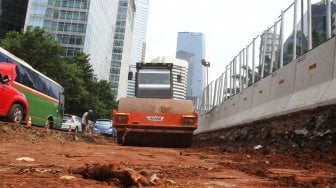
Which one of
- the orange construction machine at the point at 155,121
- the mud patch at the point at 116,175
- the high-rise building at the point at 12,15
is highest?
the high-rise building at the point at 12,15

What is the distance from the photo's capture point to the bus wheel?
15.7 meters

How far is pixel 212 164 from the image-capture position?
7215mm

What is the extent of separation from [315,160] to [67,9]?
87.6m

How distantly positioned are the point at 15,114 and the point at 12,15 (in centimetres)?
7593

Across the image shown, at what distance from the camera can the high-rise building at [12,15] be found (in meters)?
83.7

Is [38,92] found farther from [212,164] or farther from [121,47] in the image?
[121,47]

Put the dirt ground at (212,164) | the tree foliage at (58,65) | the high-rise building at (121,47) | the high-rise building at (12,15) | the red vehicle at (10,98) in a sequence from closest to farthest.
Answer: the dirt ground at (212,164) → the red vehicle at (10,98) → the tree foliage at (58,65) → the high-rise building at (12,15) → the high-rise building at (121,47)

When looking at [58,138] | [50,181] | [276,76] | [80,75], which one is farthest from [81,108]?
A: [50,181]

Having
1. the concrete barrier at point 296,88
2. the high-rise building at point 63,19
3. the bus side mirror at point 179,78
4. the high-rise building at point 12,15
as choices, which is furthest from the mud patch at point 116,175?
the high-rise building at point 63,19

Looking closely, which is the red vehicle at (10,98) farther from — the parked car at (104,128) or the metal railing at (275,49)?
the parked car at (104,128)

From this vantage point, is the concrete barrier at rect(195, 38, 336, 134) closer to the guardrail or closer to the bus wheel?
the guardrail

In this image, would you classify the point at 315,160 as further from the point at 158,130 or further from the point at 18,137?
the point at 18,137

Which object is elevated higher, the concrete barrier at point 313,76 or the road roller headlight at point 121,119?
the concrete barrier at point 313,76

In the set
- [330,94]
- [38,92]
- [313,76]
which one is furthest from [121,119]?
[330,94]
